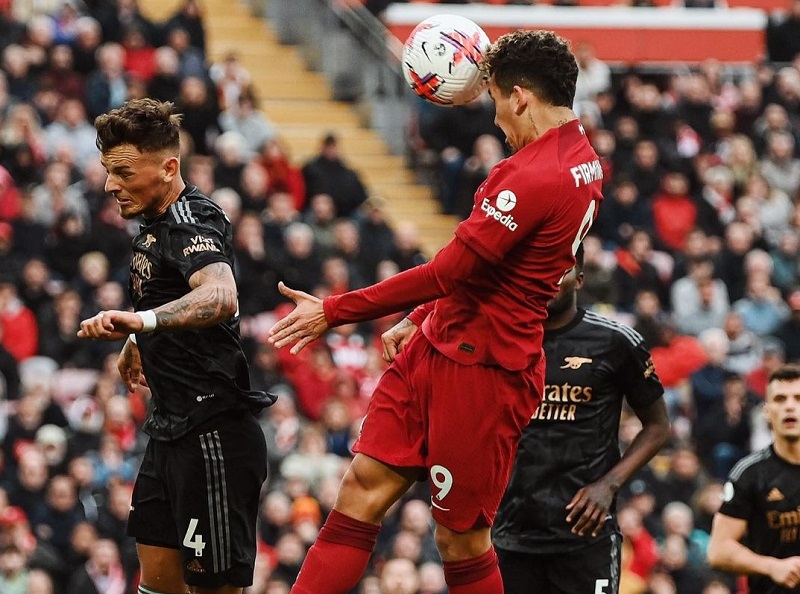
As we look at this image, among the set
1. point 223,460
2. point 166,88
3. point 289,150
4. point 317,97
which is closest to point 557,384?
point 223,460

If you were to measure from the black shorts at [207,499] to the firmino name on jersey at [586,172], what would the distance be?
1.64 metres

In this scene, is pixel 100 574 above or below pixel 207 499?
below

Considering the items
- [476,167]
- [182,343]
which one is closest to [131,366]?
[182,343]

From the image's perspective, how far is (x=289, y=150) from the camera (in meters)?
19.9

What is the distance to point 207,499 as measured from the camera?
6797mm

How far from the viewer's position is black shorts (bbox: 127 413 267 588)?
22.3 ft

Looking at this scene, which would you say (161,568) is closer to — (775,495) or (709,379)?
(775,495)

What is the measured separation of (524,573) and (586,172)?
2199mm

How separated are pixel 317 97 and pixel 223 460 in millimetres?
14954

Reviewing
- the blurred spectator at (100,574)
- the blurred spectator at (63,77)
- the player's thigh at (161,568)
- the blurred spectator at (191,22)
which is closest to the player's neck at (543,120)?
the player's thigh at (161,568)

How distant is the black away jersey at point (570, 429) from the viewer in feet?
25.8

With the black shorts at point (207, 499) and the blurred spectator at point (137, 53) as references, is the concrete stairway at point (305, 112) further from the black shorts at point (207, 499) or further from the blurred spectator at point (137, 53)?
the black shorts at point (207, 499)

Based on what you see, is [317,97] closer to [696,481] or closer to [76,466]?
[696,481]

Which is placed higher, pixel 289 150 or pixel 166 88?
pixel 166 88
